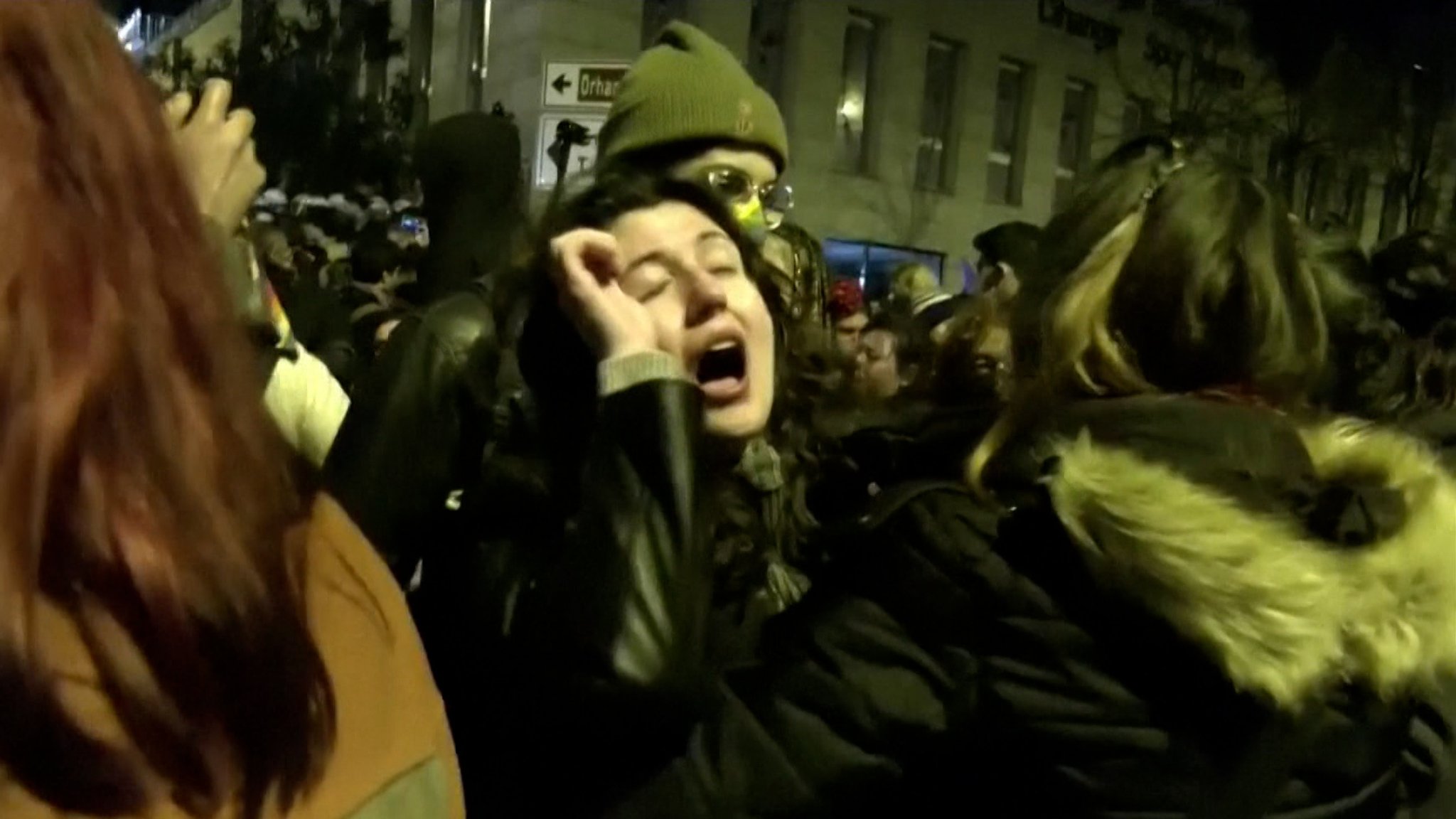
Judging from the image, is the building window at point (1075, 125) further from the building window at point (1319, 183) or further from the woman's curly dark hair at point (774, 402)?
the woman's curly dark hair at point (774, 402)

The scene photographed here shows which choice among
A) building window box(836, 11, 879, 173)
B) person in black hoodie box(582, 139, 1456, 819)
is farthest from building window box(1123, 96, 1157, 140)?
person in black hoodie box(582, 139, 1456, 819)

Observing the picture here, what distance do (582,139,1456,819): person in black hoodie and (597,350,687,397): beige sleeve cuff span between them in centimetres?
20

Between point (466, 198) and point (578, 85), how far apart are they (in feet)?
10.3

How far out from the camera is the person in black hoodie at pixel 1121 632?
1657mm

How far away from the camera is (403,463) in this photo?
6.51ft

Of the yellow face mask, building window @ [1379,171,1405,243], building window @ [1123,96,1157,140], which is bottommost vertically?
building window @ [1379,171,1405,243]

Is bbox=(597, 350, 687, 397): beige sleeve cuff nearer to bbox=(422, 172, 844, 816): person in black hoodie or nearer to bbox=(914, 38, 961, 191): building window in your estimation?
bbox=(422, 172, 844, 816): person in black hoodie

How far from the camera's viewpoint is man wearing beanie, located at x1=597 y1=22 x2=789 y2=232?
2.59 meters

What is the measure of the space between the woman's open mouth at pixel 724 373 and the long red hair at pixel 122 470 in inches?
36.9

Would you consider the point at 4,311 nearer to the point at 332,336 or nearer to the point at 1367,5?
the point at 332,336

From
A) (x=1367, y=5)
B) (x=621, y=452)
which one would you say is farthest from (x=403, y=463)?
(x=1367, y=5)

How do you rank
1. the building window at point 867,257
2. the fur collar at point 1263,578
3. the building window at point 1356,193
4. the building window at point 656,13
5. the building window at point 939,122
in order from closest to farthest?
the fur collar at point 1263,578 < the building window at point 656,13 < the building window at point 867,257 < the building window at point 939,122 < the building window at point 1356,193

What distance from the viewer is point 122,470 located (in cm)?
99

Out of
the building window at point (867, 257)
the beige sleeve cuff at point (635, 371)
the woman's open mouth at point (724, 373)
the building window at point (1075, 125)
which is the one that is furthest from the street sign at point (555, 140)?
the building window at point (1075, 125)
